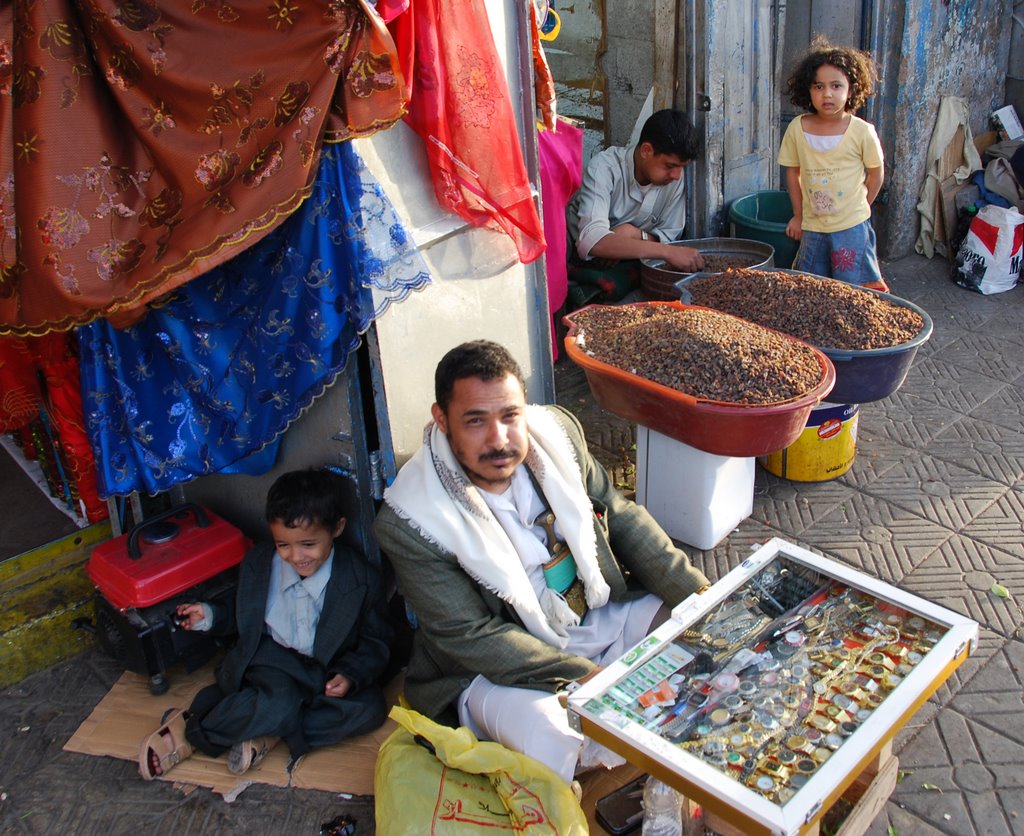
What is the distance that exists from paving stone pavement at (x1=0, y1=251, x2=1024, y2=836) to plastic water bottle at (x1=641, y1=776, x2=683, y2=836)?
26.7 inches

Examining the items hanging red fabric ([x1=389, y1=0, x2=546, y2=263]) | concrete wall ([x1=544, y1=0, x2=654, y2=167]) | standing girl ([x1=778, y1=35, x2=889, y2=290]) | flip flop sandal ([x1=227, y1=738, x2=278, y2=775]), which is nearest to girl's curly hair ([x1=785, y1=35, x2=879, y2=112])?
standing girl ([x1=778, y1=35, x2=889, y2=290])

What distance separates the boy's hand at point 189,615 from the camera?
3.52m

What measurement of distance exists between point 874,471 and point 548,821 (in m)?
2.62

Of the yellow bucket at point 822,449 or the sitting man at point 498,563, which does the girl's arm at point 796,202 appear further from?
the sitting man at point 498,563

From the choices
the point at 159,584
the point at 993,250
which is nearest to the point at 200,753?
the point at 159,584

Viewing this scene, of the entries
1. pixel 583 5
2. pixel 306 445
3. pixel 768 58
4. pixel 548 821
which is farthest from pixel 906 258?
pixel 548 821

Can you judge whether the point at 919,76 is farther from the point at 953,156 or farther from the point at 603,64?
the point at 603,64

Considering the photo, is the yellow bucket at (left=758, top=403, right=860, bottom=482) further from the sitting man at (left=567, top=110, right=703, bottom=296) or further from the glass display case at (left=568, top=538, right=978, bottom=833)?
the glass display case at (left=568, top=538, right=978, bottom=833)

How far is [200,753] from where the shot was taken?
11.1 feet

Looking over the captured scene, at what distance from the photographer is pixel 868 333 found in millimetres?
4180

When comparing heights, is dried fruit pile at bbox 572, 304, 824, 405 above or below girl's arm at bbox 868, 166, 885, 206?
below

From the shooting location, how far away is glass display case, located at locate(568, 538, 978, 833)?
7.75 ft

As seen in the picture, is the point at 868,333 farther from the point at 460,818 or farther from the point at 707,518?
the point at 460,818

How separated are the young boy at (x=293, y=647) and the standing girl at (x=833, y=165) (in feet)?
9.88
